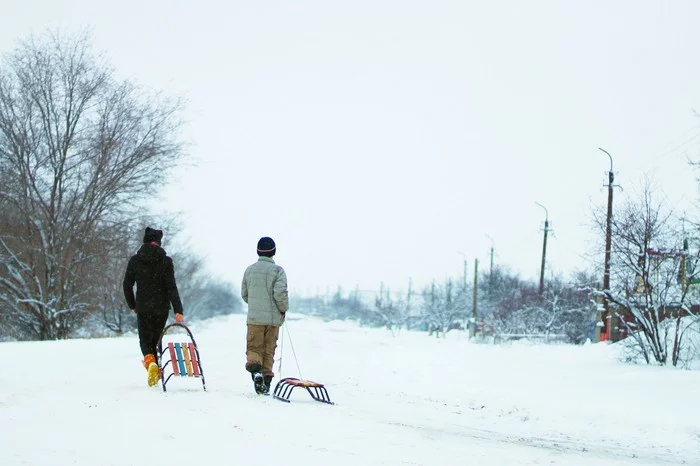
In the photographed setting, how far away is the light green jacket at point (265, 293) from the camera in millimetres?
10586

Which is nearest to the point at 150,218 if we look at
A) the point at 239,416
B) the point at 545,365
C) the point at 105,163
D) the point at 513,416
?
the point at 105,163

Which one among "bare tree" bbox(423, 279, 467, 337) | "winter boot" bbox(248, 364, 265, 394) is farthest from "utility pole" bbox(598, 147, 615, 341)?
"bare tree" bbox(423, 279, 467, 337)

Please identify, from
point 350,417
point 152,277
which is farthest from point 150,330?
point 350,417

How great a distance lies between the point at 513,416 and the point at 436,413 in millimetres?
1213

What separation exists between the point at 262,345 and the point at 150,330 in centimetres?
140

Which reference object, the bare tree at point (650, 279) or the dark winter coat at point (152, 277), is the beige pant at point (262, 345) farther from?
the bare tree at point (650, 279)

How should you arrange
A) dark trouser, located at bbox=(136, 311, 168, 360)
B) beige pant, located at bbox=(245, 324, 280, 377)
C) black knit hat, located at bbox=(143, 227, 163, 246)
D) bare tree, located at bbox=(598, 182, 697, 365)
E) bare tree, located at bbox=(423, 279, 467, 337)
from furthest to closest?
bare tree, located at bbox=(423, 279, 467, 337)
bare tree, located at bbox=(598, 182, 697, 365)
black knit hat, located at bbox=(143, 227, 163, 246)
beige pant, located at bbox=(245, 324, 280, 377)
dark trouser, located at bbox=(136, 311, 168, 360)

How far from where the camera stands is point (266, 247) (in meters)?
10.9

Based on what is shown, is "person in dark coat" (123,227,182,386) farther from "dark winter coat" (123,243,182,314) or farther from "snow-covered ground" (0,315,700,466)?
"snow-covered ground" (0,315,700,466)

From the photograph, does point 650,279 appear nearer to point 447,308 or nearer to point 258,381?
point 258,381

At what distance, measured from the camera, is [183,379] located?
12.1 m

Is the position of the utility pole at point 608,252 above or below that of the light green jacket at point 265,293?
above

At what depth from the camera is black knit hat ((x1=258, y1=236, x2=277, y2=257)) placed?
10883mm

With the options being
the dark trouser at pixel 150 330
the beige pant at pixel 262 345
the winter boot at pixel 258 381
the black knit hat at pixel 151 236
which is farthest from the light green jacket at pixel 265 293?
the black knit hat at pixel 151 236
